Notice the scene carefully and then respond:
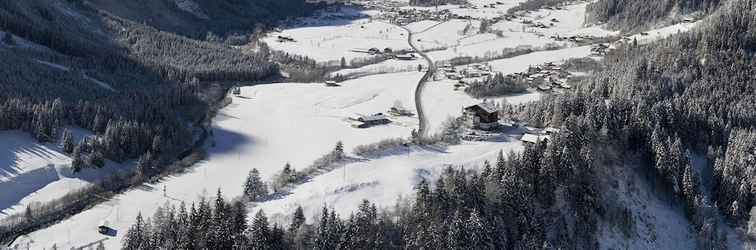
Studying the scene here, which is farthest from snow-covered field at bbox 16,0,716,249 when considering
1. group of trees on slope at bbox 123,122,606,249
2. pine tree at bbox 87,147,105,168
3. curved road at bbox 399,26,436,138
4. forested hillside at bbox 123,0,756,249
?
forested hillside at bbox 123,0,756,249

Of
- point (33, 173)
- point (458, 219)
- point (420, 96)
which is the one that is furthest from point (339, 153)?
point (420, 96)

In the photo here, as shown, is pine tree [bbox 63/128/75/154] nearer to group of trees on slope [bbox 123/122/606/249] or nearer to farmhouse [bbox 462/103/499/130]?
group of trees on slope [bbox 123/122/606/249]

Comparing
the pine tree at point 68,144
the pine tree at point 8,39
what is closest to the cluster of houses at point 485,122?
the pine tree at point 68,144

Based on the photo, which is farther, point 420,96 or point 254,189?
point 420,96

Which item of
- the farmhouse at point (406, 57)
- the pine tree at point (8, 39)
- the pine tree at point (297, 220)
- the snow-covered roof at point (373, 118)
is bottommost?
the pine tree at point (297, 220)

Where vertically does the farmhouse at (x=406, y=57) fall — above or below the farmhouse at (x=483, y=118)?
above

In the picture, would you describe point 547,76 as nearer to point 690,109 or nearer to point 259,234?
point 690,109

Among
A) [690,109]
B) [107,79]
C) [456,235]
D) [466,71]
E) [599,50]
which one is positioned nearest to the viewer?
[456,235]

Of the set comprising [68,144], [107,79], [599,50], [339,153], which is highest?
[599,50]

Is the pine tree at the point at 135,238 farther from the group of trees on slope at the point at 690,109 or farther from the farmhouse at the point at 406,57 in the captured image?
the farmhouse at the point at 406,57

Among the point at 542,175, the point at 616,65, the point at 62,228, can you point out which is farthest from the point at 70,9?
the point at 542,175

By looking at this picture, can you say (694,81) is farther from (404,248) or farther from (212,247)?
(212,247)
